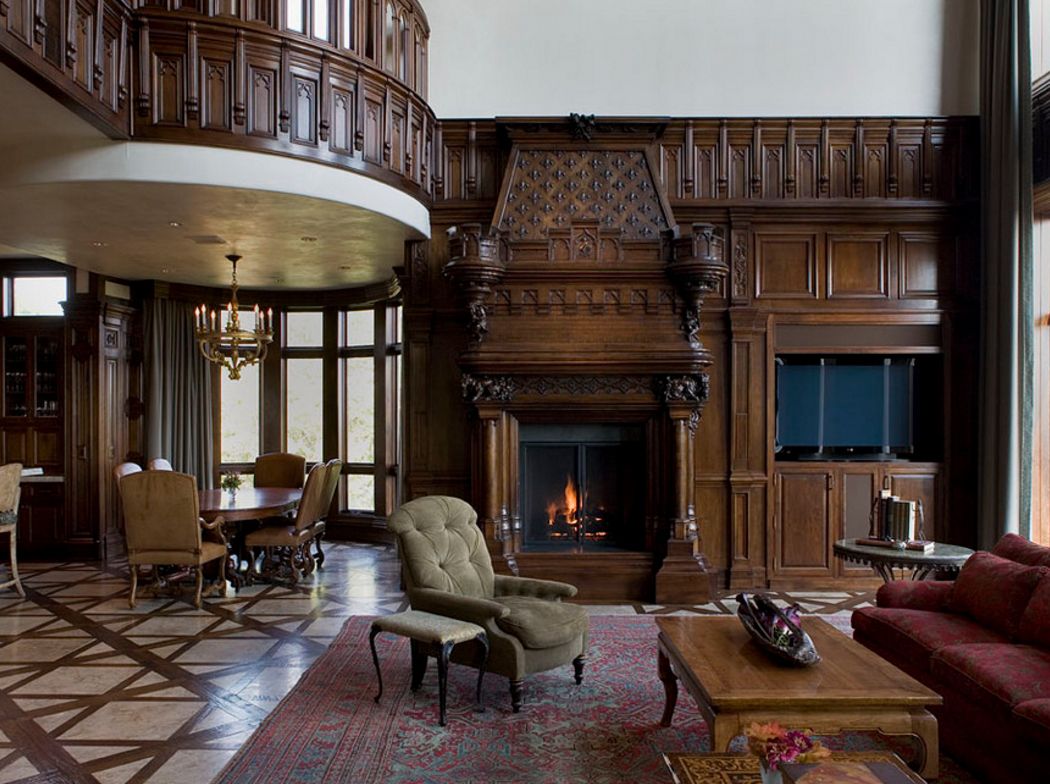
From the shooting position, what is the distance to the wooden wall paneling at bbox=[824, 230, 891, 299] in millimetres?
6629

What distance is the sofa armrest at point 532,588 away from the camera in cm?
443

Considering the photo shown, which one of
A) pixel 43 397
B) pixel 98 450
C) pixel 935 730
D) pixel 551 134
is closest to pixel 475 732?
pixel 935 730

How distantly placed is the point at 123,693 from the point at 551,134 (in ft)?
17.2

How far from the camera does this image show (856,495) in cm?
657

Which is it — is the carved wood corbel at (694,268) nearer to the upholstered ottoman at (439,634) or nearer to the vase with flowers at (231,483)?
the upholstered ottoman at (439,634)

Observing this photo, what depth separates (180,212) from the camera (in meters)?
5.76

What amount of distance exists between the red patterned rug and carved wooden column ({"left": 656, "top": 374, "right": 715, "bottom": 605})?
4.88 ft

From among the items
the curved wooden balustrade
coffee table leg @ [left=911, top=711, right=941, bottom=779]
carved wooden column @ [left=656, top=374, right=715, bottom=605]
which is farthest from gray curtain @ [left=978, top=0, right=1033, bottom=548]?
the curved wooden balustrade

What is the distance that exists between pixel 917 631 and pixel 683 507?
2526 millimetres

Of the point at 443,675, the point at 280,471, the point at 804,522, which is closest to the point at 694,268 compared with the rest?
the point at 804,522

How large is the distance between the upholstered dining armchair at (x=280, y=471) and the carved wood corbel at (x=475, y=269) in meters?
3.26

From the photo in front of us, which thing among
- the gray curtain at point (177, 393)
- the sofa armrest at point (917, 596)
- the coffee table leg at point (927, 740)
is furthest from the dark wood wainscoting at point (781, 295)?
the gray curtain at point (177, 393)

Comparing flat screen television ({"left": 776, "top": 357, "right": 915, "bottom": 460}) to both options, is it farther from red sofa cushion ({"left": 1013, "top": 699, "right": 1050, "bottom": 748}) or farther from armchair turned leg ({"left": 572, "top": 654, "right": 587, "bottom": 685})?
red sofa cushion ({"left": 1013, "top": 699, "right": 1050, "bottom": 748})

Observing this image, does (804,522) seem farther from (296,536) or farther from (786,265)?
(296,536)
